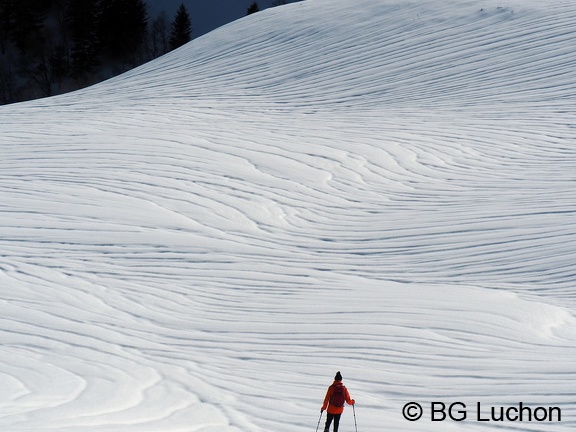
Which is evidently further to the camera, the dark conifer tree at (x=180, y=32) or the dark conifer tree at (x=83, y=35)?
the dark conifer tree at (x=180, y=32)

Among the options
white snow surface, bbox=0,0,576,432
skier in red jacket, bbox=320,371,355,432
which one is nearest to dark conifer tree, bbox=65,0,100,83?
white snow surface, bbox=0,0,576,432

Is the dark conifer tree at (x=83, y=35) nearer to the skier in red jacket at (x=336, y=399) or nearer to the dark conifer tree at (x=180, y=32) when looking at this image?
the dark conifer tree at (x=180, y=32)

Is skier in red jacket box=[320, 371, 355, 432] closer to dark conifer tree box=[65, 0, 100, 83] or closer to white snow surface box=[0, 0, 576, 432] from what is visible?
white snow surface box=[0, 0, 576, 432]

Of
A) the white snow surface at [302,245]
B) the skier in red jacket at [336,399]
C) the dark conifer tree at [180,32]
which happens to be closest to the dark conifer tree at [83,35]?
the dark conifer tree at [180,32]

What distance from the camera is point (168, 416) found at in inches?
181

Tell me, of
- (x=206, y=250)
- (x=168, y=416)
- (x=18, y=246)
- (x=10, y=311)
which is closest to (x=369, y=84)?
(x=206, y=250)

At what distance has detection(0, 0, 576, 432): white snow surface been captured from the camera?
16.7 ft

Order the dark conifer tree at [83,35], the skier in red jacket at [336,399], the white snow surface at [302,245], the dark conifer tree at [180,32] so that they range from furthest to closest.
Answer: the dark conifer tree at [180,32], the dark conifer tree at [83,35], the white snow surface at [302,245], the skier in red jacket at [336,399]

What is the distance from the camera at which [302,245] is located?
781 centimetres

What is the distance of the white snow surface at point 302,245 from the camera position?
5.08 metres

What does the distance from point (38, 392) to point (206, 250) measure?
294 centimetres

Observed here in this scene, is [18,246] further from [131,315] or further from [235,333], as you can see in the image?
[235,333]

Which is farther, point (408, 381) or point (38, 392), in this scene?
point (408, 381)

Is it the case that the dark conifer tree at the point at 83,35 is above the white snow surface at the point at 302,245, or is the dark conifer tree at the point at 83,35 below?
above
